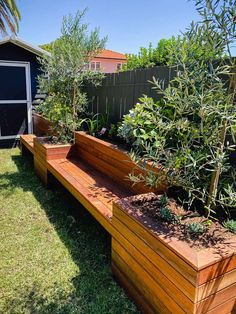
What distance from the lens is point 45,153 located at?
3.89m

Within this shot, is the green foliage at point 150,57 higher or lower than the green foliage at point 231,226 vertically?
higher

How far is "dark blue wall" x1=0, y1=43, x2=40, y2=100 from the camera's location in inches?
239

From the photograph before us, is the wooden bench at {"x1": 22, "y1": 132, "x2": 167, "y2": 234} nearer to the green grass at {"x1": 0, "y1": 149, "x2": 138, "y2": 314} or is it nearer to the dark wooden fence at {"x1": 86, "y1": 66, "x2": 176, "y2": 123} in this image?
the green grass at {"x1": 0, "y1": 149, "x2": 138, "y2": 314}

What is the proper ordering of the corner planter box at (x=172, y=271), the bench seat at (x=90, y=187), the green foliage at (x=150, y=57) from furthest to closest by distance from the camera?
the green foliage at (x=150, y=57), the bench seat at (x=90, y=187), the corner planter box at (x=172, y=271)

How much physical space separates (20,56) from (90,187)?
193 inches

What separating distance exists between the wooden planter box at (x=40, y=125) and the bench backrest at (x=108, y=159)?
4.69 feet

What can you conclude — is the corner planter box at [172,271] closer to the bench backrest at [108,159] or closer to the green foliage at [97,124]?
the bench backrest at [108,159]

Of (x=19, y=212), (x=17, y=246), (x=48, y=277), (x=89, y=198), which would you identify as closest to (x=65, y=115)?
(x=19, y=212)

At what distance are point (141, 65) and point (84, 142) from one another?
449cm

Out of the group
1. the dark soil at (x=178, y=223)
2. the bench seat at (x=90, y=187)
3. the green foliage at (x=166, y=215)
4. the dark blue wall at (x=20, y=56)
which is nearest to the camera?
the dark soil at (x=178, y=223)

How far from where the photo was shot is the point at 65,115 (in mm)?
4297

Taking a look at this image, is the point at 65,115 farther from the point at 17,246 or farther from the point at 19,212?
the point at 17,246

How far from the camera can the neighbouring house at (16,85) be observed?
6145 mm

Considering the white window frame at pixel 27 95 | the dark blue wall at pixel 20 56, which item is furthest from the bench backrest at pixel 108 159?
the dark blue wall at pixel 20 56
